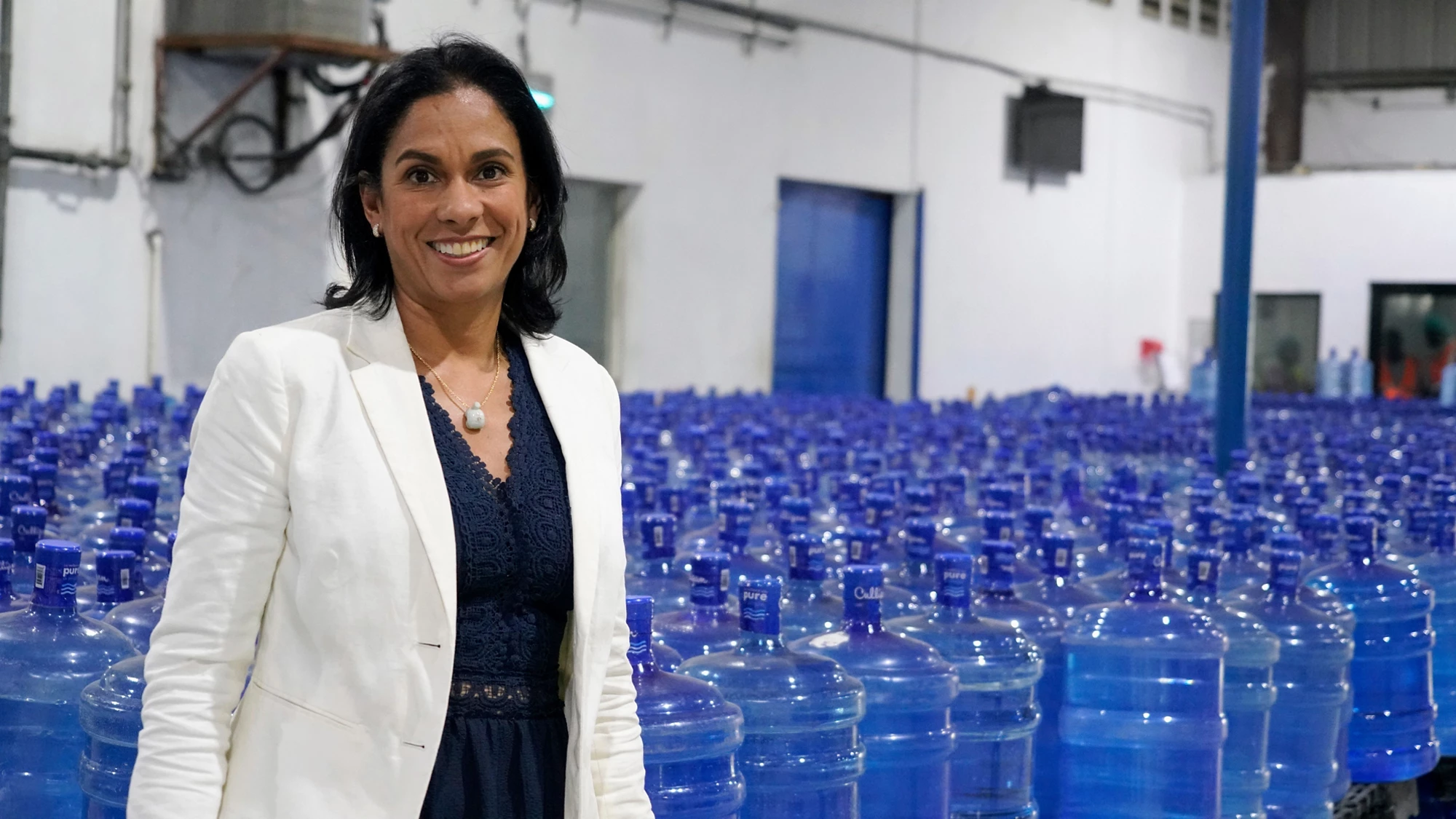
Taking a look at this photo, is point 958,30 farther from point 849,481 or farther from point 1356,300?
point 849,481

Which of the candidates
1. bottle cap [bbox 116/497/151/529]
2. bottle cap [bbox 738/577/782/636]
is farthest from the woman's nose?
bottle cap [bbox 116/497/151/529]

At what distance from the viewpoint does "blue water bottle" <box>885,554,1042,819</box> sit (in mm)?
3244

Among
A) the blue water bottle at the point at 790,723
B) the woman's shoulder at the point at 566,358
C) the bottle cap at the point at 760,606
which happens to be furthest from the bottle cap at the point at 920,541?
the woman's shoulder at the point at 566,358

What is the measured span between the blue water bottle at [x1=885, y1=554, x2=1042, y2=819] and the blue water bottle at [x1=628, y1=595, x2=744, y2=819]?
Answer: 64 cm

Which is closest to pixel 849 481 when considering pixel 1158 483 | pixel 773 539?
pixel 773 539

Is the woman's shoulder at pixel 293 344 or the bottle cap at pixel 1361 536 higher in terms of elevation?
the woman's shoulder at pixel 293 344

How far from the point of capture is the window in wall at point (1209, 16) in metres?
20.4

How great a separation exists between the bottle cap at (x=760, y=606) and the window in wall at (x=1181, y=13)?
720 inches

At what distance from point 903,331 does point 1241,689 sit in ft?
40.6

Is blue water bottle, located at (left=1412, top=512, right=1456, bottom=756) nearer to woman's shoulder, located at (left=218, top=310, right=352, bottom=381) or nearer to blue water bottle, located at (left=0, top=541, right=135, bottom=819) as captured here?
blue water bottle, located at (left=0, top=541, right=135, bottom=819)

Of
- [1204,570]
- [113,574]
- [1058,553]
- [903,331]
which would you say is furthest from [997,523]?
[903,331]

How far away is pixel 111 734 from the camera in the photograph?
2.49 metres

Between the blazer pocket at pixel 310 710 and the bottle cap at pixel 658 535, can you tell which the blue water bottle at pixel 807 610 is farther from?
the blazer pocket at pixel 310 710

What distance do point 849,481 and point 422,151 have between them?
3337 millimetres
